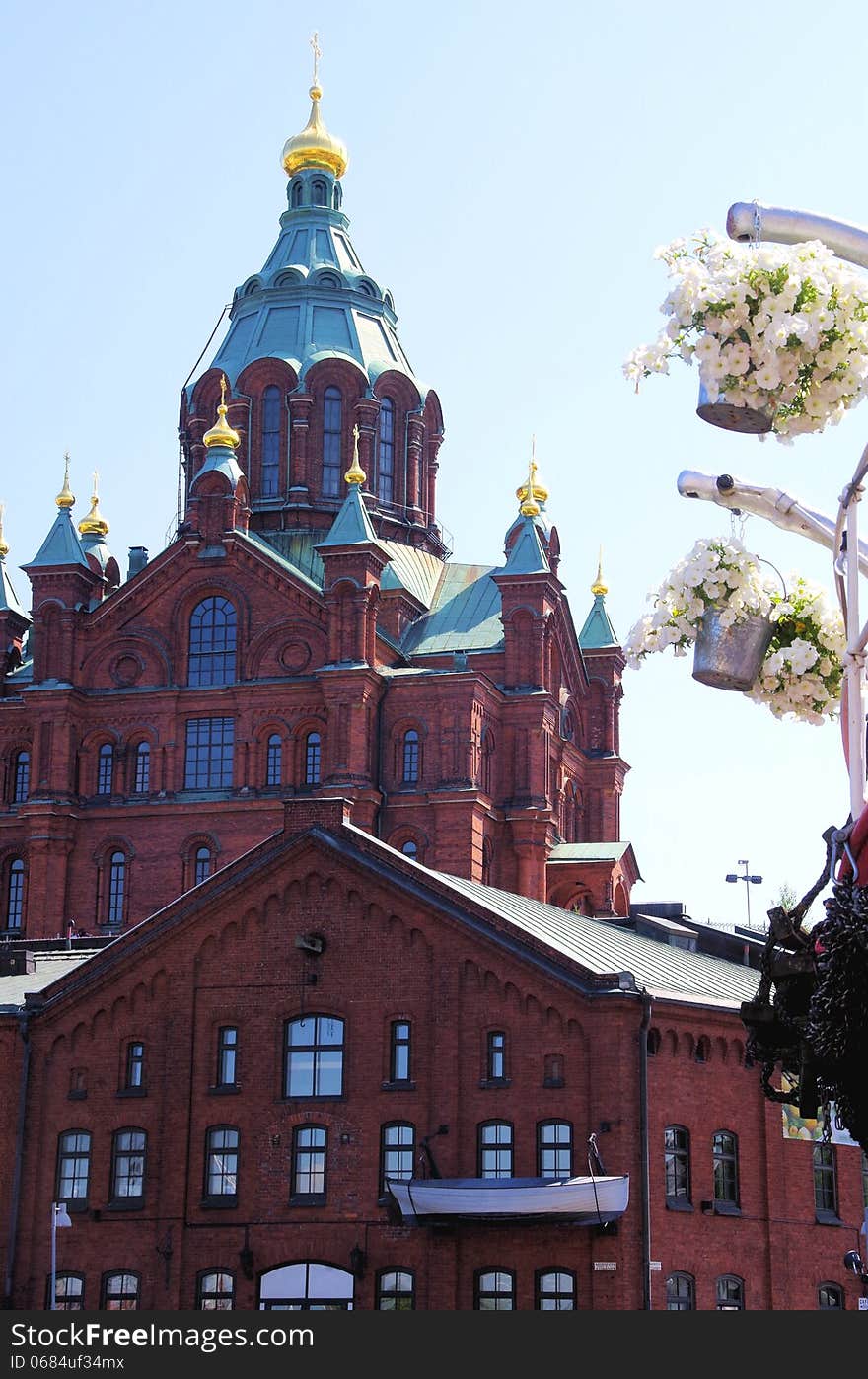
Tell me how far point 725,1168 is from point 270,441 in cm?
3731

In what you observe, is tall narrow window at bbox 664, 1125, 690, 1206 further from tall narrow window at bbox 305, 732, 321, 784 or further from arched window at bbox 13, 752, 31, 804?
arched window at bbox 13, 752, 31, 804

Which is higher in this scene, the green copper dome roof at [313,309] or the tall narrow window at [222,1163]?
the green copper dome roof at [313,309]

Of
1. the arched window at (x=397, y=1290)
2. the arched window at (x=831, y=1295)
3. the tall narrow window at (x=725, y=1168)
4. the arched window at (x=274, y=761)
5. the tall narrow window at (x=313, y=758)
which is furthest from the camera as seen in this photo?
the arched window at (x=274, y=761)

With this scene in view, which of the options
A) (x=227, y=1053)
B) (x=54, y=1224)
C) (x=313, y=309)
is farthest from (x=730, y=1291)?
(x=313, y=309)

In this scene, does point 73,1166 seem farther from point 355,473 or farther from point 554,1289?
point 355,473

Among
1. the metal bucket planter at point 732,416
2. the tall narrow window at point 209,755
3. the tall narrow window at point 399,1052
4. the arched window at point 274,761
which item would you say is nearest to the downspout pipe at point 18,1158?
the tall narrow window at point 399,1052

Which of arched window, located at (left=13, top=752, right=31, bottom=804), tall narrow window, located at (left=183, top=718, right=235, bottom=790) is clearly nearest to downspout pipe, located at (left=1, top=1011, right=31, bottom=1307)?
tall narrow window, located at (left=183, top=718, right=235, bottom=790)

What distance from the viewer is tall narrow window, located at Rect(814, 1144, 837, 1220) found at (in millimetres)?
47281

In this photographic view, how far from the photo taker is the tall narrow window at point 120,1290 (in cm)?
4603

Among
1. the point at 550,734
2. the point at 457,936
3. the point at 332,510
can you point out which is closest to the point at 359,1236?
the point at 457,936

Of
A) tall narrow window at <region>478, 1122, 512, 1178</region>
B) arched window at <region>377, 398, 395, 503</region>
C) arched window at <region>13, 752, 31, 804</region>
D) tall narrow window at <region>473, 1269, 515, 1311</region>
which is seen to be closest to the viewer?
tall narrow window at <region>473, 1269, 515, 1311</region>

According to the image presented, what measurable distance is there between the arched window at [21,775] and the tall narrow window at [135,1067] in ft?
75.5

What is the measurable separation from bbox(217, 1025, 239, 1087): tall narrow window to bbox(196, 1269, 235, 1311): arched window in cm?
403

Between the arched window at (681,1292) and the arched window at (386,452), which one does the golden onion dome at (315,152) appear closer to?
the arched window at (386,452)
